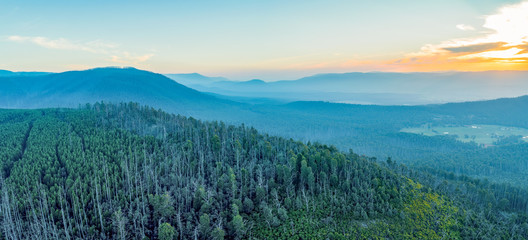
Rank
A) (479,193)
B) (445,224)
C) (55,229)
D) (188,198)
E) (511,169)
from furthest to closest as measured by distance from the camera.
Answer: (511,169) → (479,193) → (445,224) → (188,198) → (55,229)

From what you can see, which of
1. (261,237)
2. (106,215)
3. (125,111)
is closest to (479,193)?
(261,237)

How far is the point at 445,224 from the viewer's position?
68.6 metres

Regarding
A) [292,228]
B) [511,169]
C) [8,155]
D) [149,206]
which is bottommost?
[511,169]

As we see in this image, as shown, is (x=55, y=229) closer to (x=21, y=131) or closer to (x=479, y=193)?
(x=21, y=131)

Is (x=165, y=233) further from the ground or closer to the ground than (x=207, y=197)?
closer to the ground

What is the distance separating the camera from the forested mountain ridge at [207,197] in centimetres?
5166

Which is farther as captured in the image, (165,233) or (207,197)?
(207,197)

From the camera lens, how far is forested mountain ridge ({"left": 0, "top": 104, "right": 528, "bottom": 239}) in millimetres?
51656

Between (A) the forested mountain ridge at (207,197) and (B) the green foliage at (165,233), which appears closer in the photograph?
(B) the green foliage at (165,233)

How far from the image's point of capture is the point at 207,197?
59.5 m

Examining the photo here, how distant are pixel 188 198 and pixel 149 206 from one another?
8464mm

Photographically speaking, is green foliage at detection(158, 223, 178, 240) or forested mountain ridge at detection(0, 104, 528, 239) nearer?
green foliage at detection(158, 223, 178, 240)

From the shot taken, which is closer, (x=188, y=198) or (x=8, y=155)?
(x=188, y=198)

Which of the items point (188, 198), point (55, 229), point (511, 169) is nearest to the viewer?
point (55, 229)
